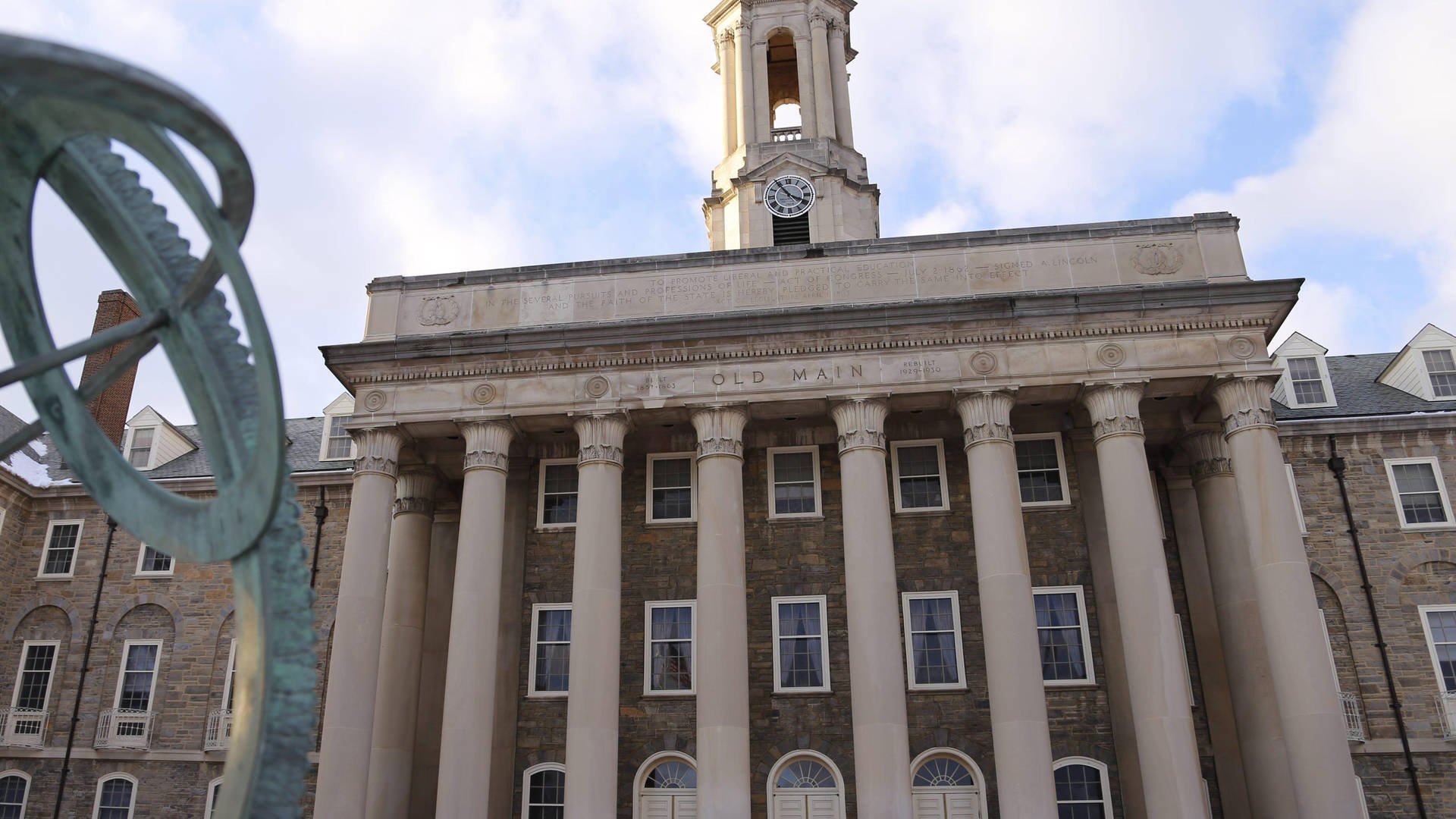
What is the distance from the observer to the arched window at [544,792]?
2889 centimetres

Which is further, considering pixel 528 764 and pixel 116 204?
pixel 528 764

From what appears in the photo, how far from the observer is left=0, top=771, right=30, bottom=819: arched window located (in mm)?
34719

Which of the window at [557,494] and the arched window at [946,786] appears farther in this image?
the window at [557,494]

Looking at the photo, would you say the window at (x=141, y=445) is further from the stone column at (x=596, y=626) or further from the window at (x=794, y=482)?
the window at (x=794, y=482)

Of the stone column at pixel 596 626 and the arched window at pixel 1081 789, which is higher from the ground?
the stone column at pixel 596 626

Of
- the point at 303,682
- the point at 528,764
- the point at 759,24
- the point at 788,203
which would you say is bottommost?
the point at 303,682

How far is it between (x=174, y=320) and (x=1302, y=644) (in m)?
23.2

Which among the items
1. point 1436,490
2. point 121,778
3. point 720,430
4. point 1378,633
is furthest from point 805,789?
point 121,778

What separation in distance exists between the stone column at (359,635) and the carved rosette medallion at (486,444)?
1.98 metres

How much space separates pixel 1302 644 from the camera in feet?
81.1

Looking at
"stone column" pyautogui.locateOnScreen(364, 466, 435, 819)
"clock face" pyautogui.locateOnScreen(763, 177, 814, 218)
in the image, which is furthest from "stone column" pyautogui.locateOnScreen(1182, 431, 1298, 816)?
"stone column" pyautogui.locateOnScreen(364, 466, 435, 819)

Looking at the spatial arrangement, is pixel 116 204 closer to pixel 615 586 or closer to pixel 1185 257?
pixel 615 586

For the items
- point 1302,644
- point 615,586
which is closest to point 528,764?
point 615,586

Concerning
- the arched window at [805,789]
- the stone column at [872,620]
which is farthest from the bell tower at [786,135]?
the arched window at [805,789]
